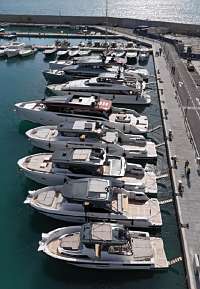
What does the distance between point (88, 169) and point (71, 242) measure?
963cm

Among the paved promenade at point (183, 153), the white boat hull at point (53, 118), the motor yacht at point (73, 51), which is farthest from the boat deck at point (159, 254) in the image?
the motor yacht at point (73, 51)

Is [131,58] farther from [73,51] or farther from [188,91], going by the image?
[188,91]

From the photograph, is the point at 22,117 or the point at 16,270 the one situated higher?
the point at 22,117

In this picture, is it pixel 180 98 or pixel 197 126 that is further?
pixel 180 98

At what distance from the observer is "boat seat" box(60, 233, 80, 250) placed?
34750 mm

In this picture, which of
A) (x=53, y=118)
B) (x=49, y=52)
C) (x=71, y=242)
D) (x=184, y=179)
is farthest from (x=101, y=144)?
(x=49, y=52)

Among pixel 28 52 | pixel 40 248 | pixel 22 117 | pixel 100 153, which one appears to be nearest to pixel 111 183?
pixel 100 153

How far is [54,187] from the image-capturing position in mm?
41562

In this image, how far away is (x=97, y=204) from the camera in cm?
3803

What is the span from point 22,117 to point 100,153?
63.4 feet

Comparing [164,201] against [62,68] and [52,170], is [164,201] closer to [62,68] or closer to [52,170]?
[52,170]

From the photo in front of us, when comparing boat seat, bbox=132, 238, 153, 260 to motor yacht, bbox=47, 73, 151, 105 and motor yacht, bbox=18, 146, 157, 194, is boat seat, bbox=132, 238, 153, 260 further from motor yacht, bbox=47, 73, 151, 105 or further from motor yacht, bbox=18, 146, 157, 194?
motor yacht, bbox=47, 73, 151, 105

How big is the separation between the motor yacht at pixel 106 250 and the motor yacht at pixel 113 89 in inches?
1309

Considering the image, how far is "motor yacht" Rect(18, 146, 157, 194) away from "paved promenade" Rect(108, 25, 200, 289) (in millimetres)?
3151
